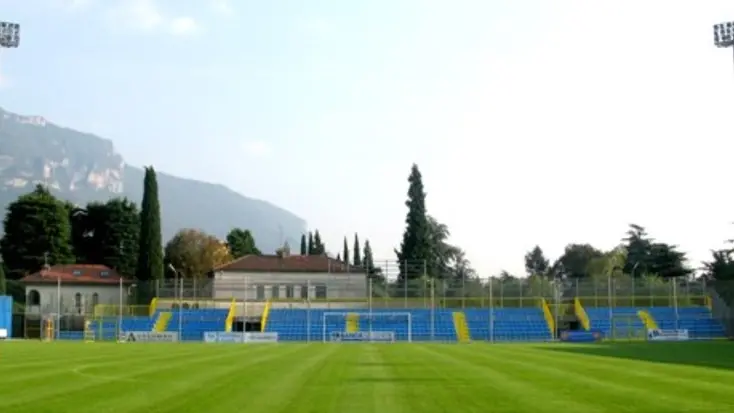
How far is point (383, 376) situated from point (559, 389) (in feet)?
19.0

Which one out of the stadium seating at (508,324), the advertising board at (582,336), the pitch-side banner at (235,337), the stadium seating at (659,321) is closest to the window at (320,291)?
the stadium seating at (508,324)

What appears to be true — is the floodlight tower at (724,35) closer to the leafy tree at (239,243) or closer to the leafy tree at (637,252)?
the leafy tree at (637,252)

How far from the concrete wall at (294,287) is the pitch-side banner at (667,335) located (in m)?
27.9

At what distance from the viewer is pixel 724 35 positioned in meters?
49.8

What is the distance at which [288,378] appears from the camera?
22953 mm

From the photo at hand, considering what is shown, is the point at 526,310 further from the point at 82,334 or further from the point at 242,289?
the point at 82,334

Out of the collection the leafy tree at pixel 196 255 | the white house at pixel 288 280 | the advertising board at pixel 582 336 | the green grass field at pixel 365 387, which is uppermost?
the leafy tree at pixel 196 255

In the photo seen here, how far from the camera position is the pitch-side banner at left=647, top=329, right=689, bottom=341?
6519cm

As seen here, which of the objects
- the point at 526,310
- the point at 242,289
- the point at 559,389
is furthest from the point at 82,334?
the point at 559,389

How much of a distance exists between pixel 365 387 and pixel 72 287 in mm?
81823

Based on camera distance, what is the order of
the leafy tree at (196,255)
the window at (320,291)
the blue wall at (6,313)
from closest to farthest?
1. the blue wall at (6,313)
2. the window at (320,291)
3. the leafy tree at (196,255)

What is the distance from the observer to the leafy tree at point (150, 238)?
302ft

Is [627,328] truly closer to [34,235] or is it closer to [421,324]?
[421,324]

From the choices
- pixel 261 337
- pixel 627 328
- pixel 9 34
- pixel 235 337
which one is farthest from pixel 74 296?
pixel 627 328
